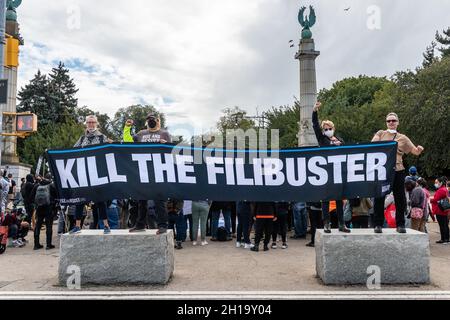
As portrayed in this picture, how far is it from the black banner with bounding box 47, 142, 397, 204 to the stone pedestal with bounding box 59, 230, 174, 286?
0.78m

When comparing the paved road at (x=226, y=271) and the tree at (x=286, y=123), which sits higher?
the tree at (x=286, y=123)

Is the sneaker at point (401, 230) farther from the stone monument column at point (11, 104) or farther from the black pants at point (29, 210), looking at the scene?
the stone monument column at point (11, 104)

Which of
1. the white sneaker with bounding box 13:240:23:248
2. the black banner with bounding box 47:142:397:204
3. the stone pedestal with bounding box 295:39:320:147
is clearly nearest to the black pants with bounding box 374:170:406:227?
the black banner with bounding box 47:142:397:204

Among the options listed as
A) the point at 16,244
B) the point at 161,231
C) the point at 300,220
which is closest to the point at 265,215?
the point at 300,220

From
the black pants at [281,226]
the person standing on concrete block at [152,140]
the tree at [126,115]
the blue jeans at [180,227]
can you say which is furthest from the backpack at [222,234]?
the tree at [126,115]

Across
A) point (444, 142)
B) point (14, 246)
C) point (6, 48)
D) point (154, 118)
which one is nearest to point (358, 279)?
point (154, 118)

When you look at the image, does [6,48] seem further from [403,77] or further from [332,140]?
[403,77]

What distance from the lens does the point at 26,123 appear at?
43.2 ft

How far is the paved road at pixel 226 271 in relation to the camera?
19.8 feet

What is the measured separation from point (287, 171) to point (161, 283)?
2716mm

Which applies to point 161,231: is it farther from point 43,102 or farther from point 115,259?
point 43,102

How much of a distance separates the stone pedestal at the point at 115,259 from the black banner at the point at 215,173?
0.78 meters
